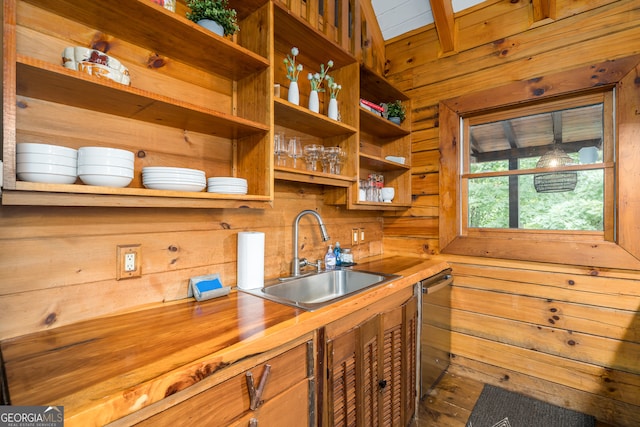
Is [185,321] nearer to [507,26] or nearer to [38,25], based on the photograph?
[38,25]

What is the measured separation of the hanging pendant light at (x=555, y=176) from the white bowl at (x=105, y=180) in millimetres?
2388

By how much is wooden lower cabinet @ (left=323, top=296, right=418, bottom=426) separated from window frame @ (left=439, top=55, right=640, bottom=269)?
86cm

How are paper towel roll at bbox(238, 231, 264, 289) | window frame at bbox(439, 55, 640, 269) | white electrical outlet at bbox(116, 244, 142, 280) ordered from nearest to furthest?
white electrical outlet at bbox(116, 244, 142, 280)
paper towel roll at bbox(238, 231, 264, 289)
window frame at bbox(439, 55, 640, 269)

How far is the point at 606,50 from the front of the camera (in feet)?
6.05

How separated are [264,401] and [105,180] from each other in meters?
0.84

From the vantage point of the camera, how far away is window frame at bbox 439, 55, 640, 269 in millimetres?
1752

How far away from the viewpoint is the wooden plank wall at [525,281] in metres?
1.82

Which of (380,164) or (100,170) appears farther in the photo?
(380,164)

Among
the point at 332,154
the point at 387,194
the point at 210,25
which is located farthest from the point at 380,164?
the point at 210,25

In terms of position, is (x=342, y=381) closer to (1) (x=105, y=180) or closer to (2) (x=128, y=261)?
(2) (x=128, y=261)

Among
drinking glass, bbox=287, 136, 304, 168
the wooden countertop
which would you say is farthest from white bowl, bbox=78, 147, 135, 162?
drinking glass, bbox=287, 136, 304, 168

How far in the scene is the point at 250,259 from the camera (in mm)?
1489

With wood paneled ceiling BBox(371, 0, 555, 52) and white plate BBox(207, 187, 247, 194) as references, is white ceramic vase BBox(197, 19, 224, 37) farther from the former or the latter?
A: wood paneled ceiling BBox(371, 0, 555, 52)

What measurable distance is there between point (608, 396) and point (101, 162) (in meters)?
2.88
